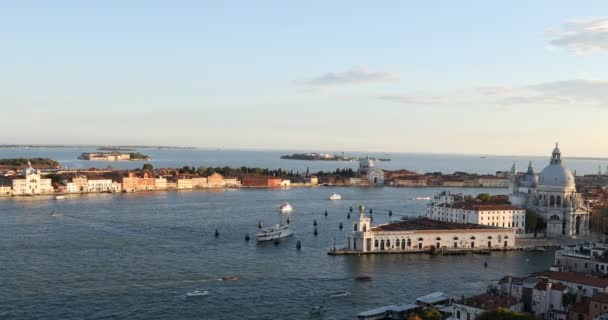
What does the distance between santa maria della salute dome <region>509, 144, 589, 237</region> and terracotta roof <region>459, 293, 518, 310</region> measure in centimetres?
1944

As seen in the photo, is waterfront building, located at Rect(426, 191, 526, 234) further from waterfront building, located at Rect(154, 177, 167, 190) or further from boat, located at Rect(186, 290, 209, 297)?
waterfront building, located at Rect(154, 177, 167, 190)

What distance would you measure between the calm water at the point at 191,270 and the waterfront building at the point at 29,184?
623 inches

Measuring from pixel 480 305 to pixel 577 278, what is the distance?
389 centimetres

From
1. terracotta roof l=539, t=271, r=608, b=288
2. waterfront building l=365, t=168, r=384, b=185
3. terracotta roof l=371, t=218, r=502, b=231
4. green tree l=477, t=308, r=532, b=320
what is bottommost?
green tree l=477, t=308, r=532, b=320

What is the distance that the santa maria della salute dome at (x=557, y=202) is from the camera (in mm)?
35094

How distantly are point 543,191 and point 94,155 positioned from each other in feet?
393

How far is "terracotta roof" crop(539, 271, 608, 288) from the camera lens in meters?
17.5

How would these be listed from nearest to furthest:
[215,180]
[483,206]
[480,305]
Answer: [480,305], [483,206], [215,180]

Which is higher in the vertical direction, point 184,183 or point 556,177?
point 556,177

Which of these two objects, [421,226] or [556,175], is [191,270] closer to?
[421,226]

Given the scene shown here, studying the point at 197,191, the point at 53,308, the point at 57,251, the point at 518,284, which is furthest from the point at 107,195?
the point at 518,284

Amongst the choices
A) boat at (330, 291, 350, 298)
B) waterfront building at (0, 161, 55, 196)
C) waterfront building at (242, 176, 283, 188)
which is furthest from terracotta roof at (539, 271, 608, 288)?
waterfront building at (242, 176, 283, 188)

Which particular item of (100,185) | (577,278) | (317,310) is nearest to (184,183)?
(100,185)

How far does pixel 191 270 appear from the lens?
22.6 m
